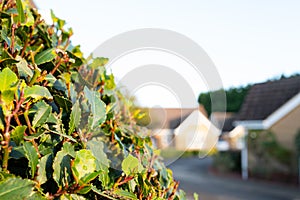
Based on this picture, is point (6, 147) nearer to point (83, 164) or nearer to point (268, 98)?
point (83, 164)

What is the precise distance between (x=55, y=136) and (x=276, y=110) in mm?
13703

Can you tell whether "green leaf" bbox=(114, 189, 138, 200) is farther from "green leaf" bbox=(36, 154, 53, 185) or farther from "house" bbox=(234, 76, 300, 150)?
"house" bbox=(234, 76, 300, 150)

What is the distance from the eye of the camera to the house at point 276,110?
12.7 metres

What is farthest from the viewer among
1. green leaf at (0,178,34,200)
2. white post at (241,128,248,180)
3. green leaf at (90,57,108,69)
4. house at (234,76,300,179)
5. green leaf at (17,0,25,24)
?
white post at (241,128,248,180)

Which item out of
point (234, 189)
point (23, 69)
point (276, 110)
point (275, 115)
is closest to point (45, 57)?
point (23, 69)

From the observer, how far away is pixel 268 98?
48.9ft

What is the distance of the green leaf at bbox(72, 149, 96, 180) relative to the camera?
0.55 meters

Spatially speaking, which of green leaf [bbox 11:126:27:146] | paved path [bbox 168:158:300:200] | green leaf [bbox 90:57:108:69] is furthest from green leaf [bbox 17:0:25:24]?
paved path [bbox 168:158:300:200]

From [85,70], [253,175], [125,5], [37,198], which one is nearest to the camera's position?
[37,198]

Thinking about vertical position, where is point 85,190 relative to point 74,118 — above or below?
below

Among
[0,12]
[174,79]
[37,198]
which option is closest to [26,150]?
[37,198]

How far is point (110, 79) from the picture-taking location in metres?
0.94

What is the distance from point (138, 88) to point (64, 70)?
0.24 metres

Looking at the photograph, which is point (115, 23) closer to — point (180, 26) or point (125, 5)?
point (125, 5)
